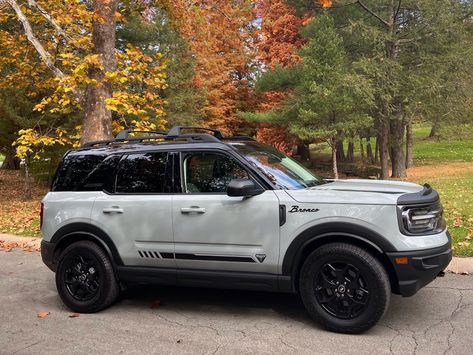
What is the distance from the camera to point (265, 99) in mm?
29953

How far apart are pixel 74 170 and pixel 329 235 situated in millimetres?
3147

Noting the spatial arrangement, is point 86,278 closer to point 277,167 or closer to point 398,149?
point 277,167

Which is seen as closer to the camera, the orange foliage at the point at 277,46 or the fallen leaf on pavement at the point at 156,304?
the fallen leaf on pavement at the point at 156,304

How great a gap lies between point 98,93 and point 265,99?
799 inches

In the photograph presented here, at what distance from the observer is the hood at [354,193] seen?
420cm

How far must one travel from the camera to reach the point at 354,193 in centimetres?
436

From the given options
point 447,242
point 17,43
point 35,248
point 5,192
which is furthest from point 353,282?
point 5,192

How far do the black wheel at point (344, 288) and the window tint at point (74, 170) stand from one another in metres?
2.79

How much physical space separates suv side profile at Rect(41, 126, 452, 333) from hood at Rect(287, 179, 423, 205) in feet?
0.04

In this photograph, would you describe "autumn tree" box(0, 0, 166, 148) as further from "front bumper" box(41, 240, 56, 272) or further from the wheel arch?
the wheel arch

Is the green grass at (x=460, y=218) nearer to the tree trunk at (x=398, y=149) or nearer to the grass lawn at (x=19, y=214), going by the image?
the grass lawn at (x=19, y=214)

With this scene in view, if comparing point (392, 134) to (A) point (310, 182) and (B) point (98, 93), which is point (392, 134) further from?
(A) point (310, 182)

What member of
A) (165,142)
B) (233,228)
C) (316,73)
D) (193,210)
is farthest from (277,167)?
(316,73)

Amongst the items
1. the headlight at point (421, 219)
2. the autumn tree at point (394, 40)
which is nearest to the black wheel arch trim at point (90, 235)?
the headlight at point (421, 219)
